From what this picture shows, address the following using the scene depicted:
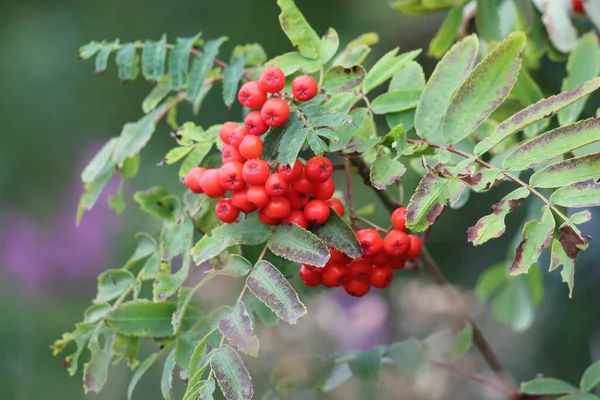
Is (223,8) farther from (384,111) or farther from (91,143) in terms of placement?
(384,111)

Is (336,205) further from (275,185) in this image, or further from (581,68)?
(581,68)

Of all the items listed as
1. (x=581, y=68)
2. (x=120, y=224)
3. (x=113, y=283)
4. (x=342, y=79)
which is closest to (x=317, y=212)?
(x=342, y=79)

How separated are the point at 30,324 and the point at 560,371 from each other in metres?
1.13

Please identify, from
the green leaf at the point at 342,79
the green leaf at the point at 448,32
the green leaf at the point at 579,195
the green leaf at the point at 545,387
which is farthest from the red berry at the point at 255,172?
the green leaf at the point at 448,32

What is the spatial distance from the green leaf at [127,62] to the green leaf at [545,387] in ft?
1.65

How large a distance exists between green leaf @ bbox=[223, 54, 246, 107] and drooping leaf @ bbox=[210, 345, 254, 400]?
0.26 m

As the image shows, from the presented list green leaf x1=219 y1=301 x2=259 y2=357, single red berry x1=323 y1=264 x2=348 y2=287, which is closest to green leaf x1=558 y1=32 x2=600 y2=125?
single red berry x1=323 y1=264 x2=348 y2=287

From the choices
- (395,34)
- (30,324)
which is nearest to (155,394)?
(30,324)

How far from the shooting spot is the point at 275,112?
0.51 metres

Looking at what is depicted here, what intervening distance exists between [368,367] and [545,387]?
0.17m

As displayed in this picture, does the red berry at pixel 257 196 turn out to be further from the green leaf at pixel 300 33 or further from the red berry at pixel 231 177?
the green leaf at pixel 300 33

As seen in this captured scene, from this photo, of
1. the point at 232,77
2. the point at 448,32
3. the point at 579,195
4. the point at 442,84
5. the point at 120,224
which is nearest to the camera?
the point at 579,195

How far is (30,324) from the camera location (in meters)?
1.52

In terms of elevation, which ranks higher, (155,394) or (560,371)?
(155,394)
